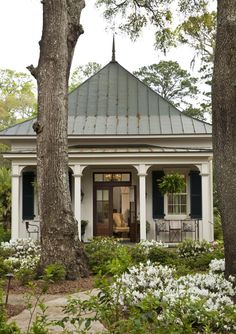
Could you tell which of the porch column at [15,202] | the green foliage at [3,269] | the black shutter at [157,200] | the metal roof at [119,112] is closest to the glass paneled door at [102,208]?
the black shutter at [157,200]

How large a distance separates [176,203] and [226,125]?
11.1 metres

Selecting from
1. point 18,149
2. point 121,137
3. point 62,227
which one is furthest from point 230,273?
point 18,149

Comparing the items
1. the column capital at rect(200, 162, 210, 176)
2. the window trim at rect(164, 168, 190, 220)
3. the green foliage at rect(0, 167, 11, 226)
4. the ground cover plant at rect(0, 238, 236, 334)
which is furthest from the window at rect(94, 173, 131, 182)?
the ground cover plant at rect(0, 238, 236, 334)

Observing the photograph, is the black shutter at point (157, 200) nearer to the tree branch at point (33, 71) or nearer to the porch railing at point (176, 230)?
the porch railing at point (176, 230)

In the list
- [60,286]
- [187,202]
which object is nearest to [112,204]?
[187,202]

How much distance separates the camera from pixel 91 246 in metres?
11.5

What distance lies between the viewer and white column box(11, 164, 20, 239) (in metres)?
15.3

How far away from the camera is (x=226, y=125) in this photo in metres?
6.56

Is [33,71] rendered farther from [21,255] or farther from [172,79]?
[172,79]

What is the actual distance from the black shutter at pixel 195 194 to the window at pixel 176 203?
0.37 meters

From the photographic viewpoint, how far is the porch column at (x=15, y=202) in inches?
603

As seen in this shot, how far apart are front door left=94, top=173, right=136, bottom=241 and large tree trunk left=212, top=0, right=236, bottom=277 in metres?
11.1

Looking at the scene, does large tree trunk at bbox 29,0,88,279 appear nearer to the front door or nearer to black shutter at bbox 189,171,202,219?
the front door

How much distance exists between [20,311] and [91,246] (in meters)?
5.06
